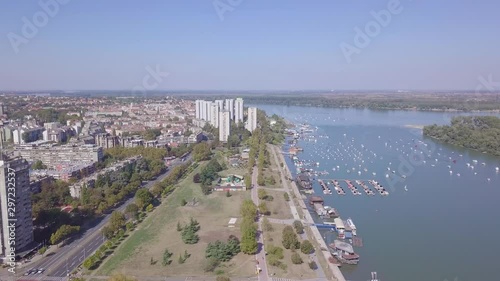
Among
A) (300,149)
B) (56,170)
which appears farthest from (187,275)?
(300,149)

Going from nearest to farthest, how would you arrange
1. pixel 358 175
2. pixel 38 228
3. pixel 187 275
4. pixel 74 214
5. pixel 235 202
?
1. pixel 187 275
2. pixel 38 228
3. pixel 74 214
4. pixel 235 202
5. pixel 358 175

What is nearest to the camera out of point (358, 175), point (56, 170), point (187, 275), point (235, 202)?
point (187, 275)

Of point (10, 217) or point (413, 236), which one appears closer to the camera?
point (10, 217)

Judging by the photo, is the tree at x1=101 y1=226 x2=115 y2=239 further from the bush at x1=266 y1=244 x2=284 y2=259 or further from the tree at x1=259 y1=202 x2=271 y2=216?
the tree at x1=259 y1=202 x2=271 y2=216

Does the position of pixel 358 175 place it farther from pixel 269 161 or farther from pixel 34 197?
pixel 34 197

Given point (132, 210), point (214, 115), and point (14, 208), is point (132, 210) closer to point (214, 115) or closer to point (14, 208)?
point (14, 208)

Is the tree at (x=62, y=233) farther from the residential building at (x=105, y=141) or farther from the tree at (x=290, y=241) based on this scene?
the residential building at (x=105, y=141)

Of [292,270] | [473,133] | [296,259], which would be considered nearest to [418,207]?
[296,259]

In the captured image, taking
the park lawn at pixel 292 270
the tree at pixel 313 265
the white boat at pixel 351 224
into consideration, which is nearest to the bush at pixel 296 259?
the park lawn at pixel 292 270
